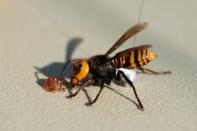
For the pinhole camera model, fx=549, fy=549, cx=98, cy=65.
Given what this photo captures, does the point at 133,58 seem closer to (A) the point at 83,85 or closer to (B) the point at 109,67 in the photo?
(B) the point at 109,67

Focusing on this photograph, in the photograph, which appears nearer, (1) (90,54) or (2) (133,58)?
(2) (133,58)

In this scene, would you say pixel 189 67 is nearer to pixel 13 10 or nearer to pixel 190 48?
pixel 190 48

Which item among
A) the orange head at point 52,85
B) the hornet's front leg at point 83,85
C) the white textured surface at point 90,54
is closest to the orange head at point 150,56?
the white textured surface at point 90,54

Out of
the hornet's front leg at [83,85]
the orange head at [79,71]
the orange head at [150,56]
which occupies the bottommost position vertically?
the hornet's front leg at [83,85]

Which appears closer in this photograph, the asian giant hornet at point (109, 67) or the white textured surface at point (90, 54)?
the white textured surface at point (90, 54)

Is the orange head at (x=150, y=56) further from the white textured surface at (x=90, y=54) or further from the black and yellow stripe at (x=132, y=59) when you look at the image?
the white textured surface at (x=90, y=54)

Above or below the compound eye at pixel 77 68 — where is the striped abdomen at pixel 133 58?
below

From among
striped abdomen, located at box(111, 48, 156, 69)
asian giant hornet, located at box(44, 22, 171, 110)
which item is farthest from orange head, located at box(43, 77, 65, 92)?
striped abdomen, located at box(111, 48, 156, 69)

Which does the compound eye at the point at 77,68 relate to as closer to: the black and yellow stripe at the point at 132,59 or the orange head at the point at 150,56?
the black and yellow stripe at the point at 132,59

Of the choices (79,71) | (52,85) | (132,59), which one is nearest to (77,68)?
(79,71)
